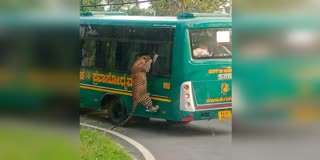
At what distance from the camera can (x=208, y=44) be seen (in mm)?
9492

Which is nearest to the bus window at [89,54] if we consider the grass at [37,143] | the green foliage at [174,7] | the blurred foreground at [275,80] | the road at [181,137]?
the road at [181,137]

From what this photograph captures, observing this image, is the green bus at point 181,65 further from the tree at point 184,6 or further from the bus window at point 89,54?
the tree at point 184,6

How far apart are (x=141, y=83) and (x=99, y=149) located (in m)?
3.18

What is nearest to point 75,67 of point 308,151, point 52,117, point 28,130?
point 52,117

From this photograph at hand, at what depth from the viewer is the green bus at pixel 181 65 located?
30.5 ft

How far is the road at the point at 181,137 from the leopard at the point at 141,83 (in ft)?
2.01

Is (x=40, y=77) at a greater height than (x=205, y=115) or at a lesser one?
greater

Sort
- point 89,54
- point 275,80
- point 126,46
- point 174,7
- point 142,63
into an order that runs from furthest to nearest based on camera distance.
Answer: point 174,7
point 89,54
point 126,46
point 142,63
point 275,80

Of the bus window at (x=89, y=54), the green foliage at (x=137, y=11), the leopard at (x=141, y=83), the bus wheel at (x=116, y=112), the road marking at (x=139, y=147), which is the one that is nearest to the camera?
the road marking at (x=139, y=147)

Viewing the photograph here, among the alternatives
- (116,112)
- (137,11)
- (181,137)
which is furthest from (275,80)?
(137,11)

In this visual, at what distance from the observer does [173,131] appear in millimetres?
10195

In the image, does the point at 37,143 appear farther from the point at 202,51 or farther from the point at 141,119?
the point at 141,119

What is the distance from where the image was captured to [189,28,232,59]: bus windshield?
9.34m

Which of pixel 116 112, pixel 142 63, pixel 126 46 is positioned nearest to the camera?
pixel 142 63
